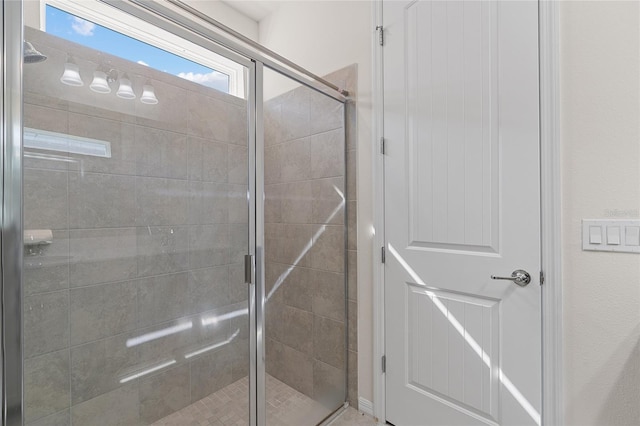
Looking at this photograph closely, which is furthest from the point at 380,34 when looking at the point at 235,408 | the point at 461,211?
the point at 235,408

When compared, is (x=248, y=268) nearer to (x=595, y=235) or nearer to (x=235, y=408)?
(x=235, y=408)

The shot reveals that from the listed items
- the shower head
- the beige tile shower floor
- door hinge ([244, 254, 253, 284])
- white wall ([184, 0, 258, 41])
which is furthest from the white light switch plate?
white wall ([184, 0, 258, 41])

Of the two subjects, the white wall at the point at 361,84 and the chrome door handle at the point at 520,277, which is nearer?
the chrome door handle at the point at 520,277

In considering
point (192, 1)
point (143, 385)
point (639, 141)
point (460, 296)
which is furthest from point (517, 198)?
point (192, 1)

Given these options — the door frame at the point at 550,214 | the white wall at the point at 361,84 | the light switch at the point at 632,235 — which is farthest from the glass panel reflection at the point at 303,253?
the light switch at the point at 632,235

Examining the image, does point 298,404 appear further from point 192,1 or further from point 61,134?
point 192,1

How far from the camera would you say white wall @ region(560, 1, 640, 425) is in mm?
1113

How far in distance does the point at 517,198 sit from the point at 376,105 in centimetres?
88

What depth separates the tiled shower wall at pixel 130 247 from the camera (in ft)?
3.13

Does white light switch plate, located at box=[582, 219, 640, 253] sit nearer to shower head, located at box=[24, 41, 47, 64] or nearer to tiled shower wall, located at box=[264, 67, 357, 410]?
tiled shower wall, located at box=[264, 67, 357, 410]

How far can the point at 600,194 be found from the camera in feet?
3.81

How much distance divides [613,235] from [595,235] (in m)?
0.05

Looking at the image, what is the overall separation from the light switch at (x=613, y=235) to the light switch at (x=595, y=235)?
24mm

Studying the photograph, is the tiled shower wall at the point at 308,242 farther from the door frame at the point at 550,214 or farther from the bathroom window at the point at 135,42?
the door frame at the point at 550,214
